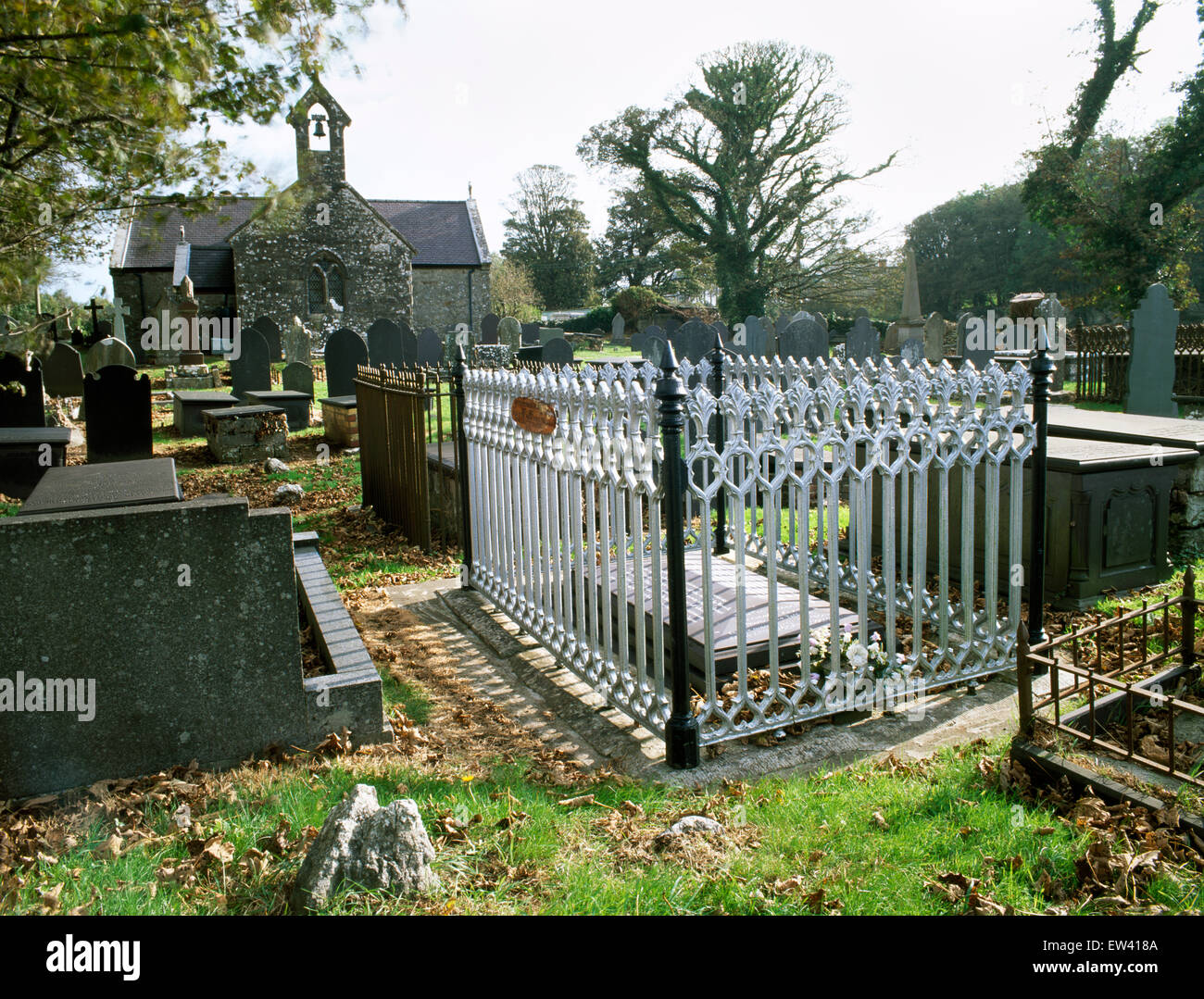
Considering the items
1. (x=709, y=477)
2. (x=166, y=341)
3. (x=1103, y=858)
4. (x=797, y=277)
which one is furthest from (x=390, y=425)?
(x=797, y=277)

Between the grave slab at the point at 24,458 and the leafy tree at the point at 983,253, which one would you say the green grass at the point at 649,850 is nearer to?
the grave slab at the point at 24,458

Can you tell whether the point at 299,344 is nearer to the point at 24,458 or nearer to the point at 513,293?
the point at 24,458

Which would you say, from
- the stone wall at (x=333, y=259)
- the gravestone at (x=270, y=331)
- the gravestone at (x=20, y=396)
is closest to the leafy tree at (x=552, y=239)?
the stone wall at (x=333, y=259)

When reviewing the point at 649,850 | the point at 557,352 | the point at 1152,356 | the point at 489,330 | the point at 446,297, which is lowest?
the point at 649,850

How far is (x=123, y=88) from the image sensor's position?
488 cm

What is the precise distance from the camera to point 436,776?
367cm

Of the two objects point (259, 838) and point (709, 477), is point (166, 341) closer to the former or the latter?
point (709, 477)

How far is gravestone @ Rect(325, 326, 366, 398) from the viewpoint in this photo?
15516 millimetres

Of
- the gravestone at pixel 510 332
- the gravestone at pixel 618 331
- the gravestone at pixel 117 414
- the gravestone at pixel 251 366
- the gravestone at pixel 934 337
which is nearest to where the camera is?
the gravestone at pixel 117 414

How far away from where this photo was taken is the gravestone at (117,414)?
468 inches

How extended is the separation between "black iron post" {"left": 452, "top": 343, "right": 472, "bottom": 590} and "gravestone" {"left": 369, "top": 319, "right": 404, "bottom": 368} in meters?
12.1

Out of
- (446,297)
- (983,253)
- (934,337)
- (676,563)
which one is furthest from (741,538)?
(983,253)

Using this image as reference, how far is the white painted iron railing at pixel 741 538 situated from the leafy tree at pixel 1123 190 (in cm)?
2316

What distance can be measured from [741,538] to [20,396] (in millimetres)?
10833
